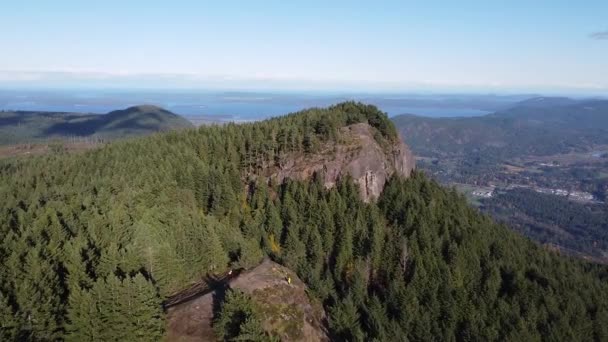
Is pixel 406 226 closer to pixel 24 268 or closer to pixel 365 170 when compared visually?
pixel 365 170

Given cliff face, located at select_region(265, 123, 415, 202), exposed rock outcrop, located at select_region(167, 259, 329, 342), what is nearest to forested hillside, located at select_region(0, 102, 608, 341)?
cliff face, located at select_region(265, 123, 415, 202)

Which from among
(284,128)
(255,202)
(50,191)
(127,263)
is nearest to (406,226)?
(255,202)

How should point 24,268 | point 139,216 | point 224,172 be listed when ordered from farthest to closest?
point 224,172, point 139,216, point 24,268

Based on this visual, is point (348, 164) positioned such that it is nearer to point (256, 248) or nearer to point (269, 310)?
point (256, 248)

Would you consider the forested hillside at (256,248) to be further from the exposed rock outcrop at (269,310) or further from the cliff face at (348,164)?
the exposed rock outcrop at (269,310)

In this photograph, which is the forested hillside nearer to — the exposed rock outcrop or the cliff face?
the cliff face

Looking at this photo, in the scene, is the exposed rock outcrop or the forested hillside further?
the exposed rock outcrop

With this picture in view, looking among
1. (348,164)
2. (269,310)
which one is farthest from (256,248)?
(348,164)
